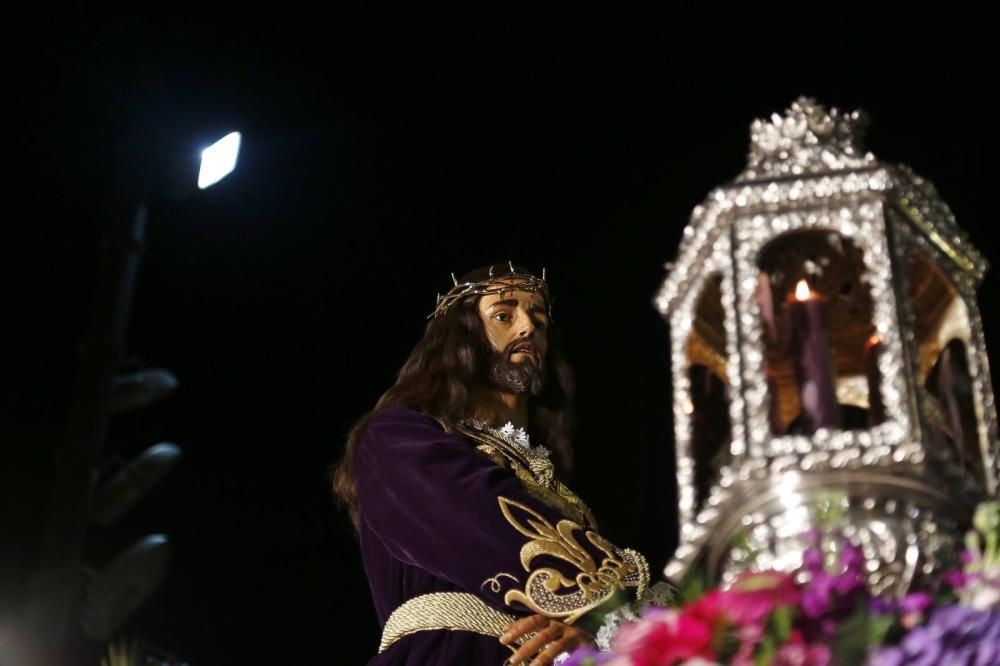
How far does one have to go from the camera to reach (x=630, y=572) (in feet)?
8.95

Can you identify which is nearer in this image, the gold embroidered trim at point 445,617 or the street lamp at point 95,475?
the gold embroidered trim at point 445,617

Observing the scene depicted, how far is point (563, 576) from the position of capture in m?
2.71

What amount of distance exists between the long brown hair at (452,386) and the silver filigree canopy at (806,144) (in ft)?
2.17

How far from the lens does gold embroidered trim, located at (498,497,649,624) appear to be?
8.81ft

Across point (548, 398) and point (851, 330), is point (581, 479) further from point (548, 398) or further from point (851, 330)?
point (851, 330)

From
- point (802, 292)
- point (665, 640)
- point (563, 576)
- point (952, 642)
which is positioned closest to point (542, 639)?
point (563, 576)

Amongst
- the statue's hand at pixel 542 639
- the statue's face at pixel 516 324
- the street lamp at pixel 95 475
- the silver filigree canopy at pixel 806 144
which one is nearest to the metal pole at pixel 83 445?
the street lamp at pixel 95 475

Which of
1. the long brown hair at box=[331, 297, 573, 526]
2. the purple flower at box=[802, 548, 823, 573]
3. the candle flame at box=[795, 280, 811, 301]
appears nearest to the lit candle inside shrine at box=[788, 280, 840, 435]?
the candle flame at box=[795, 280, 811, 301]

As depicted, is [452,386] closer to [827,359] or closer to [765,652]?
[827,359]

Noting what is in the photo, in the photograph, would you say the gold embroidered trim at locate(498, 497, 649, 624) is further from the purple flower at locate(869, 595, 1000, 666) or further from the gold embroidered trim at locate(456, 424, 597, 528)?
the purple flower at locate(869, 595, 1000, 666)

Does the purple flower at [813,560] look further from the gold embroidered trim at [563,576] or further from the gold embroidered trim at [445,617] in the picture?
the gold embroidered trim at [445,617]

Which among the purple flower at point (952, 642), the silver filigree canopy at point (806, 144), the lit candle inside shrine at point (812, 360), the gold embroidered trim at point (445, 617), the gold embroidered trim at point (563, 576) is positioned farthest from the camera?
the silver filigree canopy at point (806, 144)

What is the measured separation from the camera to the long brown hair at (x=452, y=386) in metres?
3.38

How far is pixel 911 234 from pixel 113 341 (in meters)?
1.86
